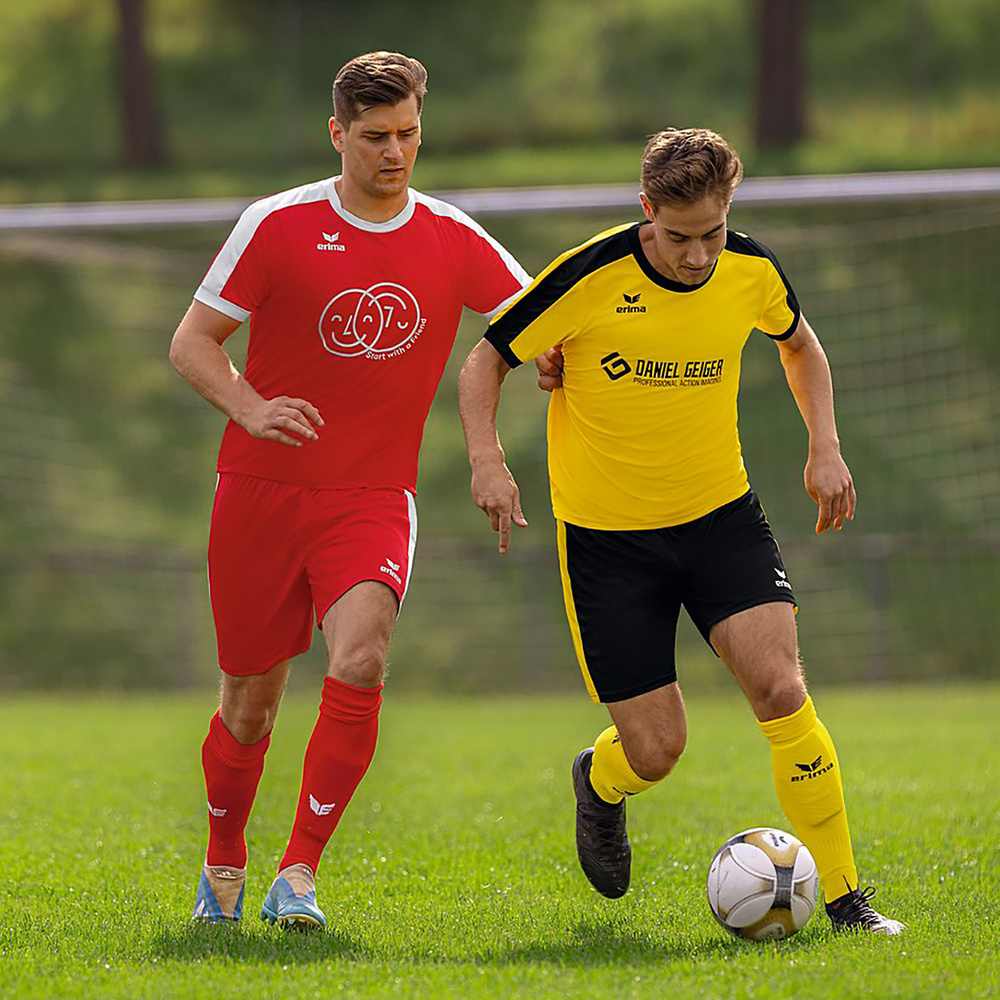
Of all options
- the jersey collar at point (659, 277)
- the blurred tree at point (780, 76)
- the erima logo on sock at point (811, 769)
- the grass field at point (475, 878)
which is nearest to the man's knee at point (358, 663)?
the grass field at point (475, 878)

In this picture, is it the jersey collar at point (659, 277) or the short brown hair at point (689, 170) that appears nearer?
the short brown hair at point (689, 170)

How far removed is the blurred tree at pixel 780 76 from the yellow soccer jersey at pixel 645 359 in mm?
23078

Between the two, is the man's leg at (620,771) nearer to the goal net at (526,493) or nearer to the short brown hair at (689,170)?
the short brown hair at (689,170)

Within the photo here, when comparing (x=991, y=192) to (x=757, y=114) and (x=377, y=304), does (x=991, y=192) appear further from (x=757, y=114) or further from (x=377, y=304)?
(x=757, y=114)

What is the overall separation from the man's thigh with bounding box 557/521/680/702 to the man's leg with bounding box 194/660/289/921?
41.2 inches

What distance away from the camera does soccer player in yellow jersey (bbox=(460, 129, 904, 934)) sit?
213 inches

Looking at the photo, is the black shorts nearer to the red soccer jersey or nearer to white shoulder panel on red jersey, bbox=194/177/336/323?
the red soccer jersey

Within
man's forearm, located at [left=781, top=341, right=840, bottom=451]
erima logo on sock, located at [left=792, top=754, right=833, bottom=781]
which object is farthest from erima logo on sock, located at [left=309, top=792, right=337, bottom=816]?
man's forearm, located at [left=781, top=341, right=840, bottom=451]

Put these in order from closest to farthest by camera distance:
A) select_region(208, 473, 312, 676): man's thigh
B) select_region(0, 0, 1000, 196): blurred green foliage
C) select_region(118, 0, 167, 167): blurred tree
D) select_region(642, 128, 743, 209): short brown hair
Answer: select_region(642, 128, 743, 209): short brown hair → select_region(208, 473, 312, 676): man's thigh → select_region(0, 0, 1000, 196): blurred green foliage → select_region(118, 0, 167, 167): blurred tree

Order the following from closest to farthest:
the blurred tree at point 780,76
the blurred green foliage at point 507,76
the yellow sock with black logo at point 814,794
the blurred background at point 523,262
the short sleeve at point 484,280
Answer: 1. the yellow sock with black logo at point 814,794
2. the short sleeve at point 484,280
3. the blurred background at point 523,262
4. the blurred tree at point 780,76
5. the blurred green foliage at point 507,76

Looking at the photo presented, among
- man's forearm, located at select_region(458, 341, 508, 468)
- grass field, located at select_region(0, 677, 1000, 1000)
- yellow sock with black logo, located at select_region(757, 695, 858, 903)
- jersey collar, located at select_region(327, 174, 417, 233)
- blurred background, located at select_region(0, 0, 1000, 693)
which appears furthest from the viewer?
blurred background, located at select_region(0, 0, 1000, 693)

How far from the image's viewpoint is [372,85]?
5.46 metres

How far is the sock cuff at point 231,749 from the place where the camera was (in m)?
5.76

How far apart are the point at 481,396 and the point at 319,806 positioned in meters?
1.41
